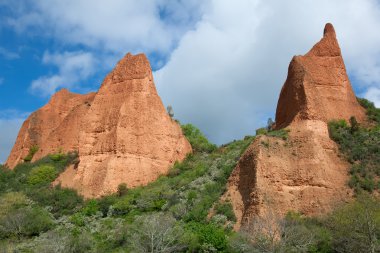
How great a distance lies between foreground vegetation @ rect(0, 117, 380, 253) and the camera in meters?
25.1

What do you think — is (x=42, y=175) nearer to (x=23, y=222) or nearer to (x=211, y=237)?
(x=23, y=222)

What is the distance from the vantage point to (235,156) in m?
39.2

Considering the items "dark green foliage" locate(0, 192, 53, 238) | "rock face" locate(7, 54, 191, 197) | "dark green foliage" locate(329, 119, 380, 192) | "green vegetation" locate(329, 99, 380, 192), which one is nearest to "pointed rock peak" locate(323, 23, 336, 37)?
"green vegetation" locate(329, 99, 380, 192)

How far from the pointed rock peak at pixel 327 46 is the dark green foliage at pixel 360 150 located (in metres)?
6.25

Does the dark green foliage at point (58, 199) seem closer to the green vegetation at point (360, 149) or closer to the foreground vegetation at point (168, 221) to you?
the foreground vegetation at point (168, 221)

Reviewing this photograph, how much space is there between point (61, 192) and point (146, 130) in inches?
344

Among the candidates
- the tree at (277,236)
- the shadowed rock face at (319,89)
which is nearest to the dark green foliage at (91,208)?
the tree at (277,236)

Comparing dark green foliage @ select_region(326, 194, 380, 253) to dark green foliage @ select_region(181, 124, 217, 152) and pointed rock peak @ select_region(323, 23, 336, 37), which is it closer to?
pointed rock peak @ select_region(323, 23, 336, 37)

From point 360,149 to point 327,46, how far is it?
10.2 meters

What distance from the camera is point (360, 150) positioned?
32.3 metres

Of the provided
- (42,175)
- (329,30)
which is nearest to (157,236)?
(42,175)

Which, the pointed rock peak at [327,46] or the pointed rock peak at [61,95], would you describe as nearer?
the pointed rock peak at [327,46]

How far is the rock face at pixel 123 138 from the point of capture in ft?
134

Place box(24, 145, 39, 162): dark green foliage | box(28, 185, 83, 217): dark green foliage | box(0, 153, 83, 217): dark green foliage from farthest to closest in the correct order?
1. box(24, 145, 39, 162): dark green foliage
2. box(0, 153, 83, 217): dark green foliage
3. box(28, 185, 83, 217): dark green foliage
